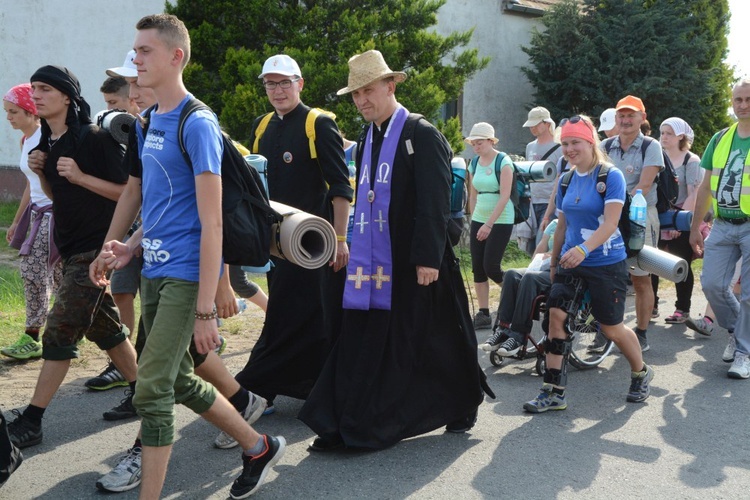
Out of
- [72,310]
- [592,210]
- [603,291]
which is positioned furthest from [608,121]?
[72,310]

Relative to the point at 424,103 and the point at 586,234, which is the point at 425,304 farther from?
the point at 424,103

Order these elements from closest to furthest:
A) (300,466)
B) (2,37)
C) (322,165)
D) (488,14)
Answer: (300,466) → (322,165) → (2,37) → (488,14)

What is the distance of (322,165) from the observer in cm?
520

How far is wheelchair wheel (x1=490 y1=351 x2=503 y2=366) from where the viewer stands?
6609mm

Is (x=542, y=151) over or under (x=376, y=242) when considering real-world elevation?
over

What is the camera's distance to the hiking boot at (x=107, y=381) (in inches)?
225

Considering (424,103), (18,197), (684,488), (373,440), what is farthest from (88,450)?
(18,197)

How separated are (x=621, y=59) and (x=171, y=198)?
16591 millimetres

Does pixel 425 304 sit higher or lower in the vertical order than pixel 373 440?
higher

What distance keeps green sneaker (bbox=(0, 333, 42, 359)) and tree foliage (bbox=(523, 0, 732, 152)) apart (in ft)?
47.6

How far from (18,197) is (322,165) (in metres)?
12.1

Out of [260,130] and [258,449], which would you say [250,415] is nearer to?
[258,449]

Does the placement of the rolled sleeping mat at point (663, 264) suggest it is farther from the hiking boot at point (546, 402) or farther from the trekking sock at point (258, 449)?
the trekking sock at point (258, 449)

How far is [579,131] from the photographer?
559 cm
